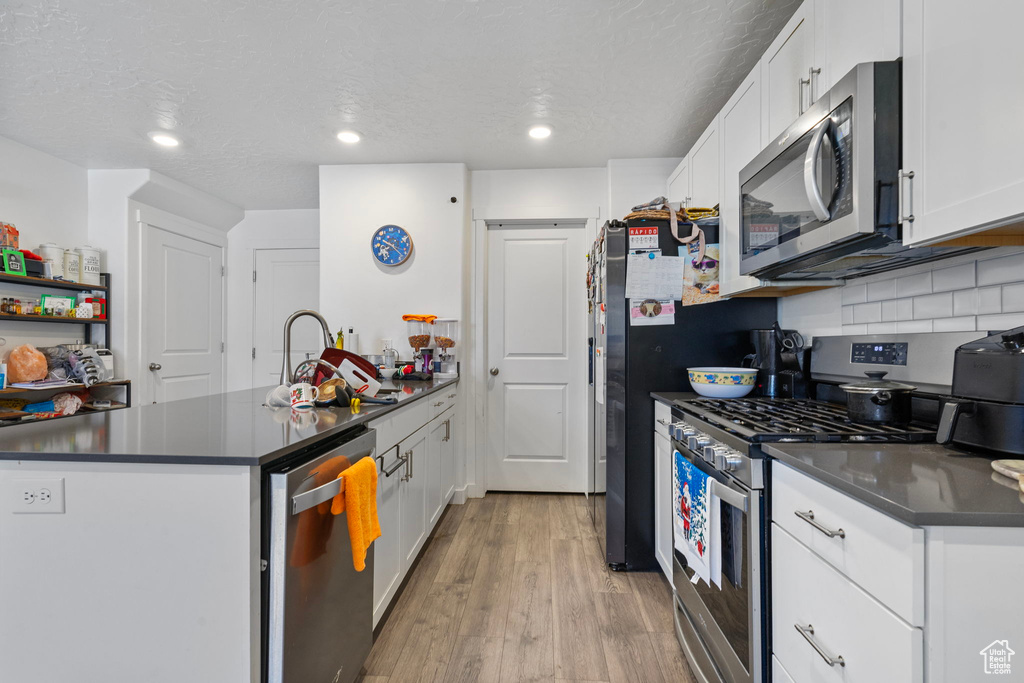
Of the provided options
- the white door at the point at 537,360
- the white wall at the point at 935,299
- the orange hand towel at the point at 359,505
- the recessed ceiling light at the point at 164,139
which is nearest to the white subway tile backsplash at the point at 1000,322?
the white wall at the point at 935,299

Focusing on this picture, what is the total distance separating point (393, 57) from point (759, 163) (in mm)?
1606

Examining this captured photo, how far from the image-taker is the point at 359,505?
1292 millimetres

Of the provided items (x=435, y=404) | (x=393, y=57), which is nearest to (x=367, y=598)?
(x=435, y=404)

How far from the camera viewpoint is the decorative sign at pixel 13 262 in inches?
112

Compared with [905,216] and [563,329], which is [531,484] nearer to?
[563,329]

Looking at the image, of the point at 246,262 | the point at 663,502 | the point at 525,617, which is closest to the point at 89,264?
the point at 246,262

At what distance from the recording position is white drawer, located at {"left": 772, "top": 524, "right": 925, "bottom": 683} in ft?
2.43

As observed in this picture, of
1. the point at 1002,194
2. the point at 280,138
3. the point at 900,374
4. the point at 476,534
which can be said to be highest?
the point at 280,138

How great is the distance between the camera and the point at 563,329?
3.60 metres

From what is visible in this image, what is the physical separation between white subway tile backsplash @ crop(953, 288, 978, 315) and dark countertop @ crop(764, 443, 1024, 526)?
0.45 m

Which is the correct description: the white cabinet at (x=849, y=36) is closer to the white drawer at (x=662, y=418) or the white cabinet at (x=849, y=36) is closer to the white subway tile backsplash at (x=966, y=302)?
the white subway tile backsplash at (x=966, y=302)

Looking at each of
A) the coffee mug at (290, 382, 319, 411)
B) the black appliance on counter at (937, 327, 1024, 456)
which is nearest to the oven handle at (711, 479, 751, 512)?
the black appliance on counter at (937, 327, 1024, 456)

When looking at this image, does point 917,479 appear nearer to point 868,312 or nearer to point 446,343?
point 868,312

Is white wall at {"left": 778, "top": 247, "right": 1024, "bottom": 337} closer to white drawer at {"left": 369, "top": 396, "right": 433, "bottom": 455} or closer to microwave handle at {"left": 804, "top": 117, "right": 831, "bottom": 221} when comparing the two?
microwave handle at {"left": 804, "top": 117, "right": 831, "bottom": 221}
